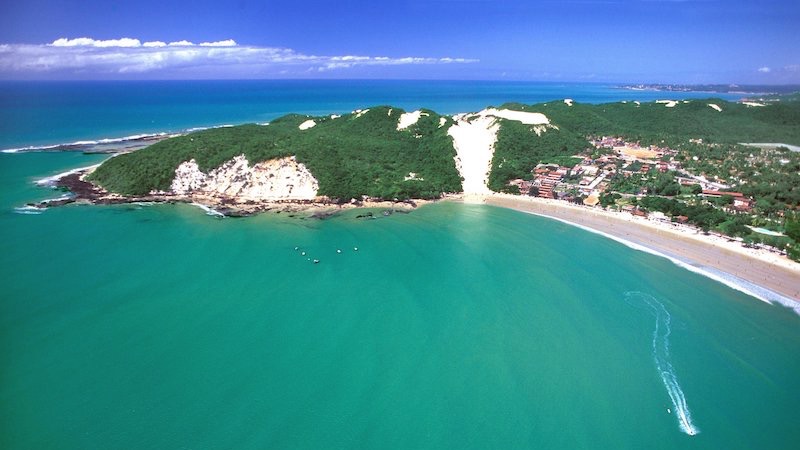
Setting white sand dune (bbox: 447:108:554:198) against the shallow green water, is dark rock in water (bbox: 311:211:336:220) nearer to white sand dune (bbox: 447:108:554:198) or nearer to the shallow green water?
the shallow green water

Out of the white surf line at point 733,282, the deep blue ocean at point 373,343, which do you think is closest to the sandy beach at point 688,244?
the white surf line at point 733,282

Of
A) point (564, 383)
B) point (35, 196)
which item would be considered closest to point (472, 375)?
point (564, 383)

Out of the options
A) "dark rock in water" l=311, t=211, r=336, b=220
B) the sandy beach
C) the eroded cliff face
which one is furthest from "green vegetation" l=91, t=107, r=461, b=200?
the sandy beach

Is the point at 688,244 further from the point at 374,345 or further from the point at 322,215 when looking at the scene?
the point at 322,215

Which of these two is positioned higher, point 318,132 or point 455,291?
point 318,132

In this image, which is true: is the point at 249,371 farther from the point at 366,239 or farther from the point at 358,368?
the point at 366,239

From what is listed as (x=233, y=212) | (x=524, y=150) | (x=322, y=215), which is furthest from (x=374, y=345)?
(x=524, y=150)
